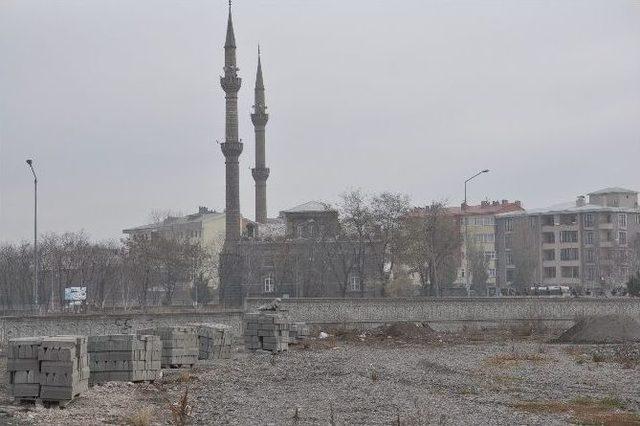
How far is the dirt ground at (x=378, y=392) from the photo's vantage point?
16.4 m

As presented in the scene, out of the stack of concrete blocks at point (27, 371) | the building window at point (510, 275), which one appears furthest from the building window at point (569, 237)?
the stack of concrete blocks at point (27, 371)

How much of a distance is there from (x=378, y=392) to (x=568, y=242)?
83.4 meters

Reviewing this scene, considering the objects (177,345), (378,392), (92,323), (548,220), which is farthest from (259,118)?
(378,392)

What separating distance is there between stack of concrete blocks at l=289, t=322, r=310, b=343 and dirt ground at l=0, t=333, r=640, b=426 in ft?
16.1

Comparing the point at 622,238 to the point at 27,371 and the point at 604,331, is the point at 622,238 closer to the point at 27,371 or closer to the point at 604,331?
the point at 604,331

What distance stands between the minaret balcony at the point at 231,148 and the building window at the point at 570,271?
40.1 metres

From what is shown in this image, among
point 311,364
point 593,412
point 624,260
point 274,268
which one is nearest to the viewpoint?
point 593,412

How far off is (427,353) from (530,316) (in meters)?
17.9

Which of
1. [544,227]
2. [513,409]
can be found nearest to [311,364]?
[513,409]

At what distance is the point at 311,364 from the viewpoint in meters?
28.8

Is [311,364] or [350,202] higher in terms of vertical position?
[350,202]

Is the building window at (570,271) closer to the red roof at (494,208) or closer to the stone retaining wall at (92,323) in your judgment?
the red roof at (494,208)

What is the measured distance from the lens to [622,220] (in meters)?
101

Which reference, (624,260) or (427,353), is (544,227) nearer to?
(624,260)
